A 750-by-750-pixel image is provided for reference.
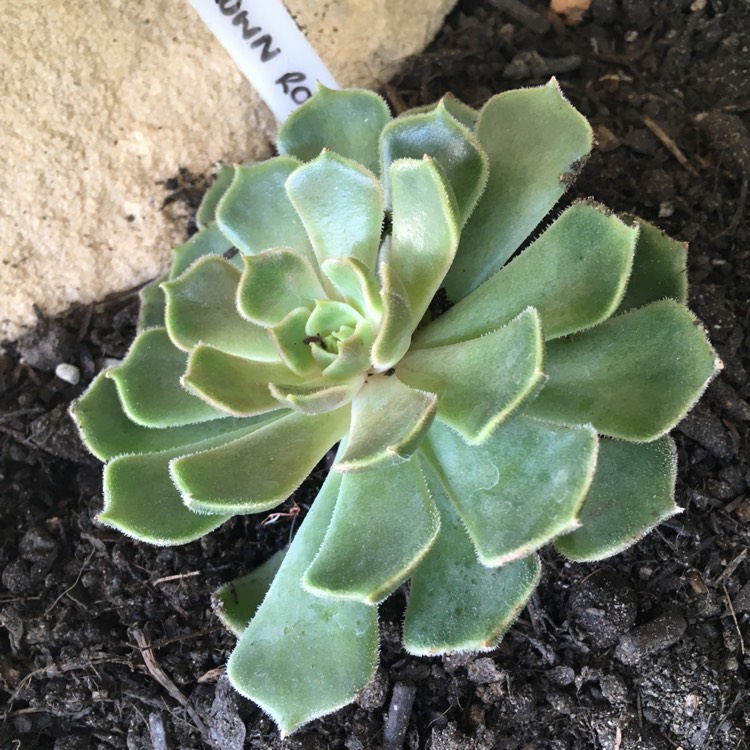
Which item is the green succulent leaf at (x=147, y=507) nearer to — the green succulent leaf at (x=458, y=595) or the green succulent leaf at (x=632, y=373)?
the green succulent leaf at (x=458, y=595)

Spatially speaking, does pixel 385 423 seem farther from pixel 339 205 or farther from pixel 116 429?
pixel 116 429

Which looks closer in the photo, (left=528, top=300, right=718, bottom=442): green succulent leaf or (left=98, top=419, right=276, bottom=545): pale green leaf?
(left=528, top=300, right=718, bottom=442): green succulent leaf

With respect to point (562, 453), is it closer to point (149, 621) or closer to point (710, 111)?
point (149, 621)

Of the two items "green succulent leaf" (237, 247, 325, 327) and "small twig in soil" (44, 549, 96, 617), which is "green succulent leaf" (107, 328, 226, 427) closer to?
"green succulent leaf" (237, 247, 325, 327)

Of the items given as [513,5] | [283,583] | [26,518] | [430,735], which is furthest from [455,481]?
[513,5]

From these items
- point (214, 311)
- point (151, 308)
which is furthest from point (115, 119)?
point (214, 311)

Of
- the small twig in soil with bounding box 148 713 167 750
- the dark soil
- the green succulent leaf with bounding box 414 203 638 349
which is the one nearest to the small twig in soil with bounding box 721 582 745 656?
the dark soil
